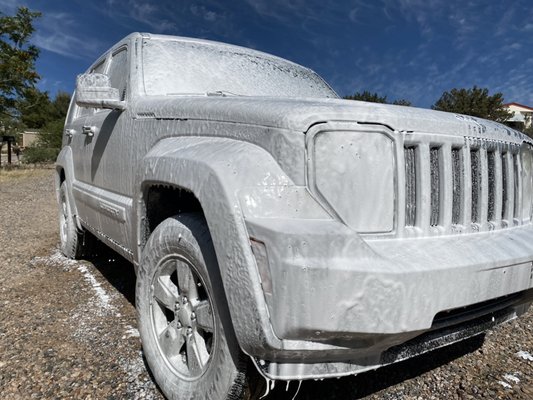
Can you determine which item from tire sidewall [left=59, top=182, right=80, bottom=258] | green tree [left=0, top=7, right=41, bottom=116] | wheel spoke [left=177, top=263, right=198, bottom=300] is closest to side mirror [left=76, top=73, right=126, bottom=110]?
wheel spoke [left=177, top=263, right=198, bottom=300]

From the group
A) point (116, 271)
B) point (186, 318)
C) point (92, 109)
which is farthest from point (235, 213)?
point (116, 271)

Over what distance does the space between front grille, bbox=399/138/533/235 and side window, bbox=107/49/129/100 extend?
2065mm

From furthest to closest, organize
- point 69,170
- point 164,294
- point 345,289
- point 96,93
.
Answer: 1. point 69,170
2. point 96,93
3. point 164,294
4. point 345,289

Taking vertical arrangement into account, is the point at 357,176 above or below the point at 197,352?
above

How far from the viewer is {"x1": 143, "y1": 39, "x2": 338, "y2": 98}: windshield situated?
277cm

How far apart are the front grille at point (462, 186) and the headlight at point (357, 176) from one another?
9cm

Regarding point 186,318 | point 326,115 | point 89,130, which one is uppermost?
point 326,115

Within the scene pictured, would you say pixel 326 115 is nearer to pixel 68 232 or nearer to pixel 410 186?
pixel 410 186

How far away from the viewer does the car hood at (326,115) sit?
154 centimetres

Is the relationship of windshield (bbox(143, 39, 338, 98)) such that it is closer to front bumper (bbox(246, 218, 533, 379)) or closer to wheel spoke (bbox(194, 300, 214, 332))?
wheel spoke (bbox(194, 300, 214, 332))

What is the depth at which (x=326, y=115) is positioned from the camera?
1538 millimetres

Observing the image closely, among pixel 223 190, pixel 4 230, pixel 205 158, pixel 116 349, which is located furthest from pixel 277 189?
pixel 4 230

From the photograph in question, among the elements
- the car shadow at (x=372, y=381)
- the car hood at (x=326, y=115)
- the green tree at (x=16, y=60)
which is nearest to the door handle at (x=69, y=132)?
the car hood at (x=326, y=115)

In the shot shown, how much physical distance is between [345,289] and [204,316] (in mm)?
657
